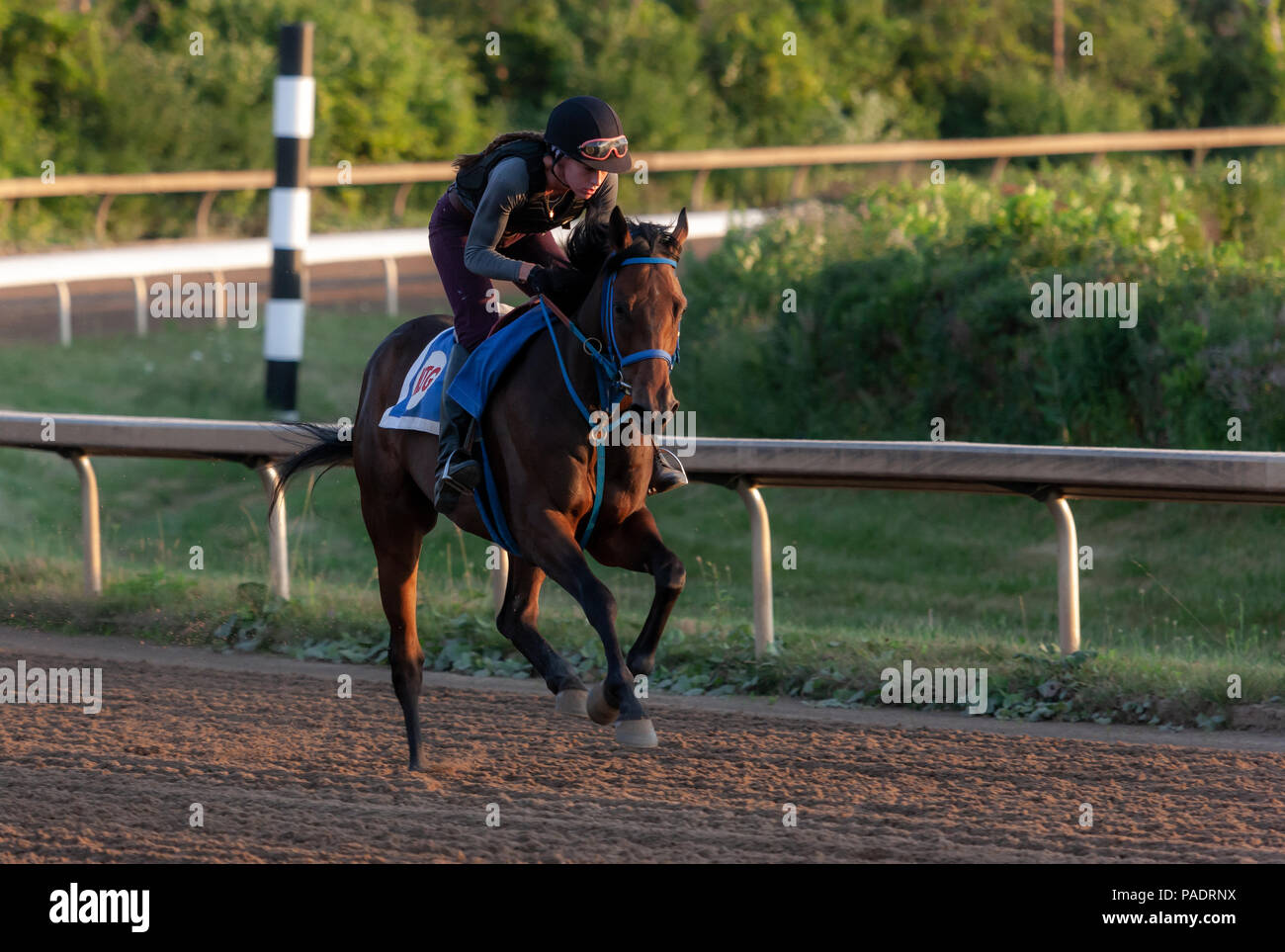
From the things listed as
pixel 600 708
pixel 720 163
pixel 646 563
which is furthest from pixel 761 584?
pixel 720 163

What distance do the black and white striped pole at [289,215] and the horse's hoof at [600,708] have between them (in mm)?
7201

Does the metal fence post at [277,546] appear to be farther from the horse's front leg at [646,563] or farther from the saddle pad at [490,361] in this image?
the horse's front leg at [646,563]

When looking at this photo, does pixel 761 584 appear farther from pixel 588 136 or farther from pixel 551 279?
pixel 588 136

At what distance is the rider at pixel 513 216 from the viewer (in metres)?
5.44

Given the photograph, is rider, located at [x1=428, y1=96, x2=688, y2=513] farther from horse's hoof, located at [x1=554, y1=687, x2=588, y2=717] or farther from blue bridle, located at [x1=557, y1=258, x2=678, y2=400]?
horse's hoof, located at [x1=554, y1=687, x2=588, y2=717]

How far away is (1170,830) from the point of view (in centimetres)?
489

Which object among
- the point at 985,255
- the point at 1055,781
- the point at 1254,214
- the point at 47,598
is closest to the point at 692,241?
the point at 1254,214

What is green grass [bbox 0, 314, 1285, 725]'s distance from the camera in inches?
276

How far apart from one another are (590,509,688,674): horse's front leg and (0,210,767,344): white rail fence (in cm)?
802

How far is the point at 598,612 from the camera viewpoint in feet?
17.2

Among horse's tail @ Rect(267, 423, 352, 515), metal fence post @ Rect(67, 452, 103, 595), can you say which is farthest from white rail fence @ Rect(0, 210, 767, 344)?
horse's tail @ Rect(267, 423, 352, 515)

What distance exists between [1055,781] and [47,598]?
206 inches

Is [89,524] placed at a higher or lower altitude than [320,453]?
lower

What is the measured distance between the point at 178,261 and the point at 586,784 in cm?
1061
